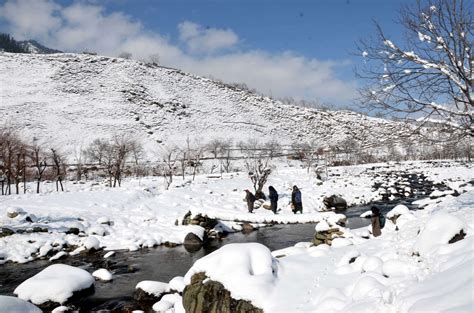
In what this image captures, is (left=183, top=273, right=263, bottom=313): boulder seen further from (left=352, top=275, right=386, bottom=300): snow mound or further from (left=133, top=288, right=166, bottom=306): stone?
(left=133, top=288, right=166, bottom=306): stone

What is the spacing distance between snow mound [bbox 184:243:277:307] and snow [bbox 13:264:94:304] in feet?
14.8

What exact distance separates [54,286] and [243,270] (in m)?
5.89

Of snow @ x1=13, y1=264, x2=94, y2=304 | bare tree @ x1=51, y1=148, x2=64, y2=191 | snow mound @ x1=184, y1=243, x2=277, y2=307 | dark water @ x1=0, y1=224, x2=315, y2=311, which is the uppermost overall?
bare tree @ x1=51, y1=148, x2=64, y2=191

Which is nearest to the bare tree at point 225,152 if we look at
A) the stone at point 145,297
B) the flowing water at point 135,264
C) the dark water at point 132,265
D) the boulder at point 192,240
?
the flowing water at point 135,264

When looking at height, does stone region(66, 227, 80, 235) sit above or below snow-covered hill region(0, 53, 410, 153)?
below

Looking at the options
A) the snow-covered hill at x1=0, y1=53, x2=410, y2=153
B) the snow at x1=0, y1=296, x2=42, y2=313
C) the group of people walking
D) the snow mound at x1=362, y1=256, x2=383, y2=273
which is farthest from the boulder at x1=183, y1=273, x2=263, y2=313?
the snow-covered hill at x1=0, y1=53, x2=410, y2=153

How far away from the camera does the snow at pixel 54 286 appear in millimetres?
8312

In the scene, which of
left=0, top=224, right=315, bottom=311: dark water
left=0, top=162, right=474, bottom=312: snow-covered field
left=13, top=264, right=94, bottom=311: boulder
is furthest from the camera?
left=0, top=224, right=315, bottom=311: dark water

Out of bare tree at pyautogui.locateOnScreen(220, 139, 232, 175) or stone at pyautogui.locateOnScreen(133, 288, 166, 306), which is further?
bare tree at pyautogui.locateOnScreen(220, 139, 232, 175)

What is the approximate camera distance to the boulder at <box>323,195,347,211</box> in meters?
22.9

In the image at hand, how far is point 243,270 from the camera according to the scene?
545cm

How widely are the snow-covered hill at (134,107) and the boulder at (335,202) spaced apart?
40598 millimetres

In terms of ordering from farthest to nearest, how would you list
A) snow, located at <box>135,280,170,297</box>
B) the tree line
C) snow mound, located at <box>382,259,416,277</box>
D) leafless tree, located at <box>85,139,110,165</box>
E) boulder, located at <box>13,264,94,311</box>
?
leafless tree, located at <box>85,139,110,165</box>
the tree line
snow, located at <box>135,280,170,297</box>
boulder, located at <box>13,264,94,311</box>
snow mound, located at <box>382,259,416,277</box>

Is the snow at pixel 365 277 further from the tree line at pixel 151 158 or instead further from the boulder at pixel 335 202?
the tree line at pixel 151 158
